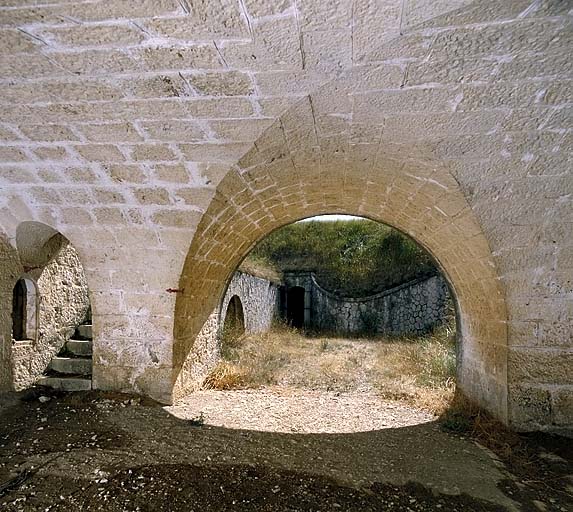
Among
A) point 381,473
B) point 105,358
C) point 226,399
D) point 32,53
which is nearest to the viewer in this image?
point 32,53

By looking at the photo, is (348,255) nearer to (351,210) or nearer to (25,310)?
(351,210)

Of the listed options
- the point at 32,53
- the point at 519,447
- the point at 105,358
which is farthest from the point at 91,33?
the point at 519,447

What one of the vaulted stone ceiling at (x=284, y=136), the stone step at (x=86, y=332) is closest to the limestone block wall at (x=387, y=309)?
the vaulted stone ceiling at (x=284, y=136)

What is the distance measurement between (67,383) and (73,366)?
0.44 metres

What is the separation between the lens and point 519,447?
3.22m

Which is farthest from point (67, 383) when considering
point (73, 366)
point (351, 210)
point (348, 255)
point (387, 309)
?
point (348, 255)

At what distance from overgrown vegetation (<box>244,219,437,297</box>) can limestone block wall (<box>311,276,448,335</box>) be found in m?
0.56

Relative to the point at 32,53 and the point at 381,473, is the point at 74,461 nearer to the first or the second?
the point at 381,473

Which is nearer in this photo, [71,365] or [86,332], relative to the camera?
[71,365]

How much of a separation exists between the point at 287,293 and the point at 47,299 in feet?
41.8

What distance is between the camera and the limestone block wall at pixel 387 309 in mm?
13344

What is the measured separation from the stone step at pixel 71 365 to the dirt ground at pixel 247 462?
606mm

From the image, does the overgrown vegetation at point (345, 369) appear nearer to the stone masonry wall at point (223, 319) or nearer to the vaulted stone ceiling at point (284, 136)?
the stone masonry wall at point (223, 319)

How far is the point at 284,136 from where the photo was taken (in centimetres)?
289
